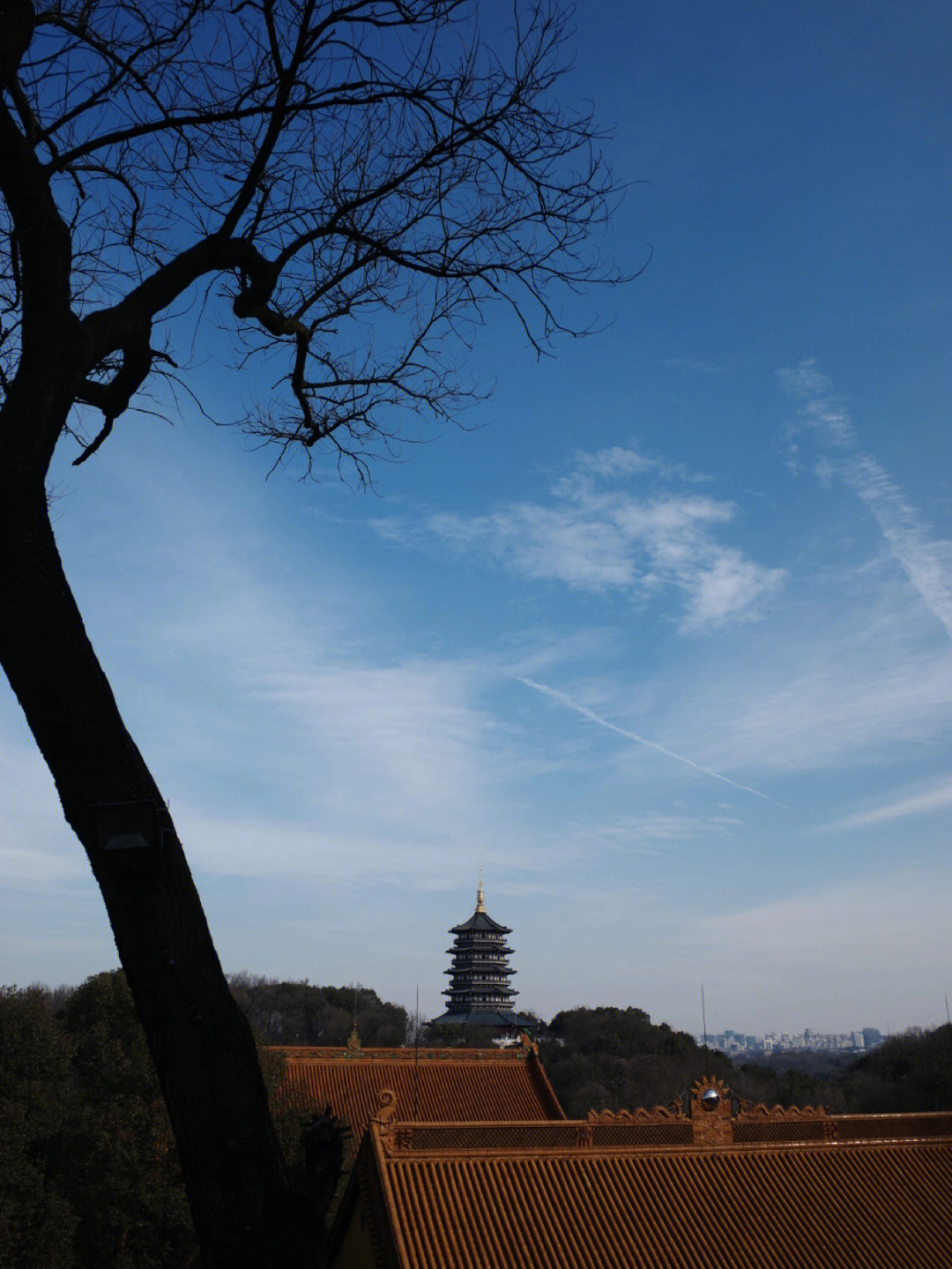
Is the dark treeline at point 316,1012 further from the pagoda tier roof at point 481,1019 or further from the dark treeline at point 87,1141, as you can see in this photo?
the dark treeline at point 87,1141

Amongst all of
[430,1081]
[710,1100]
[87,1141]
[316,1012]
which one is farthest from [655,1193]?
[316,1012]

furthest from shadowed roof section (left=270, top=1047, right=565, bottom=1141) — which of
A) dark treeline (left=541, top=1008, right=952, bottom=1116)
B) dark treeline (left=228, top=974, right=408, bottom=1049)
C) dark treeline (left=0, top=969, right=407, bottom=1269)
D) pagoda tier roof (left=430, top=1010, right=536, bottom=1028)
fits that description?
dark treeline (left=228, top=974, right=408, bottom=1049)

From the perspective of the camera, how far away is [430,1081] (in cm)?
2231

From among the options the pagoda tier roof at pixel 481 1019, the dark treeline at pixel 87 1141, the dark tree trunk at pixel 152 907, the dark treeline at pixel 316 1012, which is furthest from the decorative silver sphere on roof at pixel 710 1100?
the dark treeline at pixel 316 1012

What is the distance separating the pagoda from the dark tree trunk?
4775 cm

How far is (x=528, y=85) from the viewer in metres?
3.17

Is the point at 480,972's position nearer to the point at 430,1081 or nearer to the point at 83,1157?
the point at 430,1081

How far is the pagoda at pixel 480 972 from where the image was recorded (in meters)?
48.3

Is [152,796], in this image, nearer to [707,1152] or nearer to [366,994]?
[707,1152]

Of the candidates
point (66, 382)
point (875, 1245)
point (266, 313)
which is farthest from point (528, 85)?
point (875, 1245)

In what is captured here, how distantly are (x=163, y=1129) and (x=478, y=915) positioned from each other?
34.0 metres

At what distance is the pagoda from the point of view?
48281 millimetres

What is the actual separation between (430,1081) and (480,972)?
27105mm

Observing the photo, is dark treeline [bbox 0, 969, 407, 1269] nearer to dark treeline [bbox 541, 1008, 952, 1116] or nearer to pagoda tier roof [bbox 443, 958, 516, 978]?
dark treeline [bbox 541, 1008, 952, 1116]
